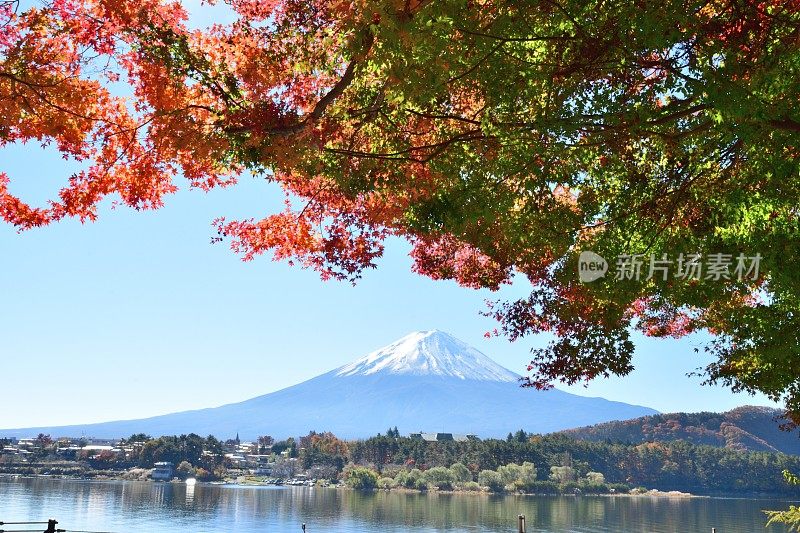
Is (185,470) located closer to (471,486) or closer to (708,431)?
(471,486)

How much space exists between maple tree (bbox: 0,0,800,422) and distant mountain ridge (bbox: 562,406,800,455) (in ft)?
375

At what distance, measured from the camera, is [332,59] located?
6.48 m

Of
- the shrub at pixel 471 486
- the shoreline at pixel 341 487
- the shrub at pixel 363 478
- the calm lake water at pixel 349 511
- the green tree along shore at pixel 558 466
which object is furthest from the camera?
the shrub at pixel 363 478

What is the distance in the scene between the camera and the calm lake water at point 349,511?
66312 millimetres

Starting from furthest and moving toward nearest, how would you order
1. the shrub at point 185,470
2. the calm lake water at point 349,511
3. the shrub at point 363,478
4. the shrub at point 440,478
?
the shrub at point 185,470 → the shrub at point 363,478 → the shrub at point 440,478 → the calm lake water at point 349,511

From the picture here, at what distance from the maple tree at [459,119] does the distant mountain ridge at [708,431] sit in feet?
375

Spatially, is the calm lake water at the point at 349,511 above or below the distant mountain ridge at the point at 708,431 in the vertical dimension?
below

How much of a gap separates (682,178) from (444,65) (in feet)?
11.5

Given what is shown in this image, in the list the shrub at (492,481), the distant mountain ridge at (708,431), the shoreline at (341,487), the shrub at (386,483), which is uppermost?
the distant mountain ridge at (708,431)

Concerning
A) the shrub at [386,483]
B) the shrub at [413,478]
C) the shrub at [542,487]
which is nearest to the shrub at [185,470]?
the shrub at [386,483]

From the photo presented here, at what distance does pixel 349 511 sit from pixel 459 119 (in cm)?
8083

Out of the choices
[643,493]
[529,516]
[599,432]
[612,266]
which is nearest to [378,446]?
[529,516]

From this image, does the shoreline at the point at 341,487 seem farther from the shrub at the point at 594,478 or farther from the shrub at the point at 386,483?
the shrub at the point at 594,478

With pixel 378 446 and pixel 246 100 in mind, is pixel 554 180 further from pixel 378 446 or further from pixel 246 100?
pixel 378 446
